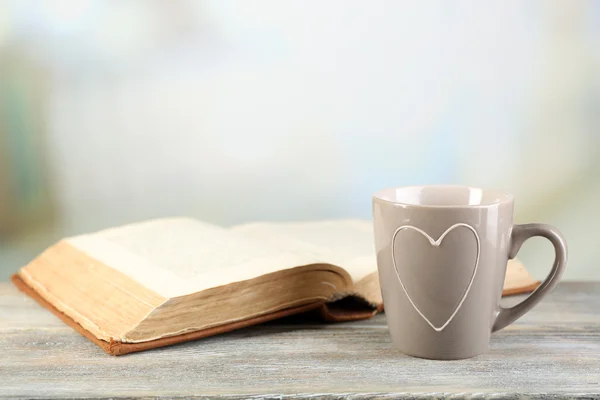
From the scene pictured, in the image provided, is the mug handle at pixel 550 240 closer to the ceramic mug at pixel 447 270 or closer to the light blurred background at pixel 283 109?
the ceramic mug at pixel 447 270

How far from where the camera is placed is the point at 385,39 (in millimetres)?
1184

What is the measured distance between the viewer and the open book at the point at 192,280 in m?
0.66

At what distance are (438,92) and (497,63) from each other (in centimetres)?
11

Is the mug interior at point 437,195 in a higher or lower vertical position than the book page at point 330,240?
higher

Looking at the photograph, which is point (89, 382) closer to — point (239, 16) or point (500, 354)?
point (500, 354)

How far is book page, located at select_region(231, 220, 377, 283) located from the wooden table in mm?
66

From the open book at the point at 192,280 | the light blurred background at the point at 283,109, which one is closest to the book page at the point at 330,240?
the open book at the point at 192,280

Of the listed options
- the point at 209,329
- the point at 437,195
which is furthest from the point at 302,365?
the point at 437,195

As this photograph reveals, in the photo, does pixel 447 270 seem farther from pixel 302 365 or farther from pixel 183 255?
pixel 183 255

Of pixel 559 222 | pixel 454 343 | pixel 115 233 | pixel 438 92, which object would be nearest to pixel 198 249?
pixel 115 233

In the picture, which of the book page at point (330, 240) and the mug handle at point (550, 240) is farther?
the book page at point (330, 240)

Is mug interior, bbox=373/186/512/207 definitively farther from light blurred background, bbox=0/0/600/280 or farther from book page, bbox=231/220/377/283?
light blurred background, bbox=0/0/600/280

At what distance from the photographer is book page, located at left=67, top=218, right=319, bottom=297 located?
70 centimetres

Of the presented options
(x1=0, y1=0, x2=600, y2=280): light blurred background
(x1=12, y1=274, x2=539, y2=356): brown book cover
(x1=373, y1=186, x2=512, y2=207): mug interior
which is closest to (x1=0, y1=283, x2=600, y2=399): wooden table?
(x1=12, y1=274, x2=539, y2=356): brown book cover
